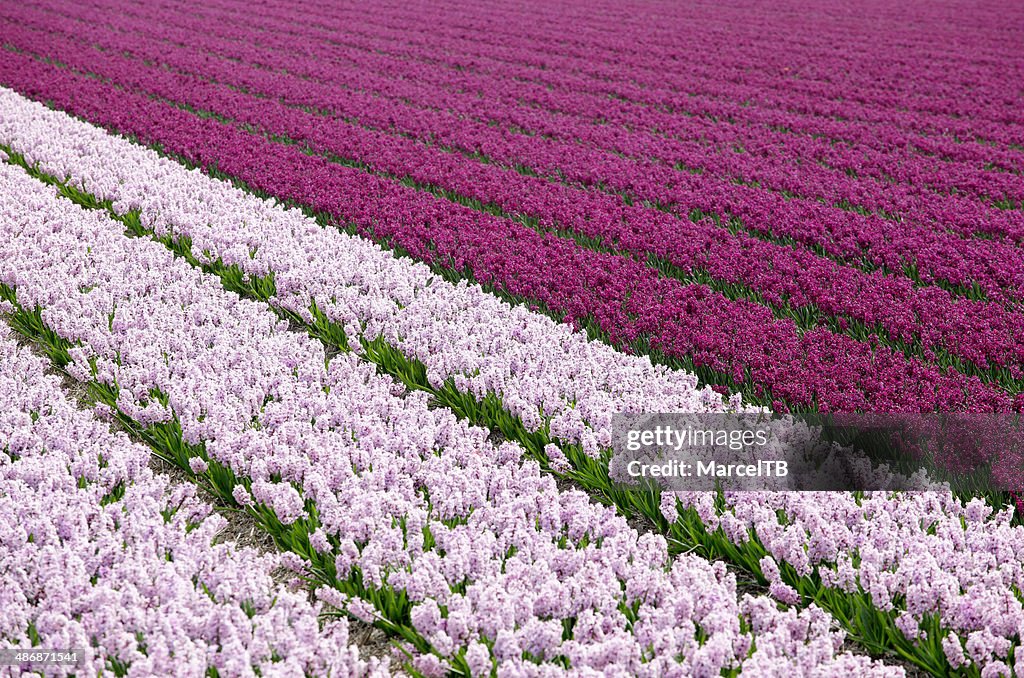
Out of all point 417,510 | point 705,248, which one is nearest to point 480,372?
point 417,510

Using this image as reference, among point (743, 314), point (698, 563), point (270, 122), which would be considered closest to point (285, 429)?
point (698, 563)

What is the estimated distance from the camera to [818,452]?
5082 mm

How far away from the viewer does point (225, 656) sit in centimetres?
354

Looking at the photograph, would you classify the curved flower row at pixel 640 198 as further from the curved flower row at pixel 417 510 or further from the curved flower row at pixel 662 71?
the curved flower row at pixel 417 510

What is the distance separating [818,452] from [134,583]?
3.89 meters

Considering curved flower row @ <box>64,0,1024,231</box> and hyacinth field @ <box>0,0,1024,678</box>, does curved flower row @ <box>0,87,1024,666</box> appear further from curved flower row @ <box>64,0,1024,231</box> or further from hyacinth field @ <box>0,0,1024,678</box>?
curved flower row @ <box>64,0,1024,231</box>

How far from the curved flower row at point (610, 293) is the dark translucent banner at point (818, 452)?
23 cm

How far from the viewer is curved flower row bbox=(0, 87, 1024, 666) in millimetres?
3973

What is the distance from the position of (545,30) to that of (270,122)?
12.7 metres

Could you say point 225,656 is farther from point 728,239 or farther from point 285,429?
point 728,239

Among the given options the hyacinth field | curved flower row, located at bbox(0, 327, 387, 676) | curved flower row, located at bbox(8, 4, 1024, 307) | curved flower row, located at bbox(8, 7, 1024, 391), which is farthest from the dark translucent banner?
curved flower row, located at bbox(0, 327, 387, 676)

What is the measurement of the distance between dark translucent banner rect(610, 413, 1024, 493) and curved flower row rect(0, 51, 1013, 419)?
234 mm

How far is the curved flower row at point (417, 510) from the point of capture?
366cm

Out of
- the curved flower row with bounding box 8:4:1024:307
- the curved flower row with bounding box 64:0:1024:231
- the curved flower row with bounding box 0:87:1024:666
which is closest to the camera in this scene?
the curved flower row with bounding box 0:87:1024:666
